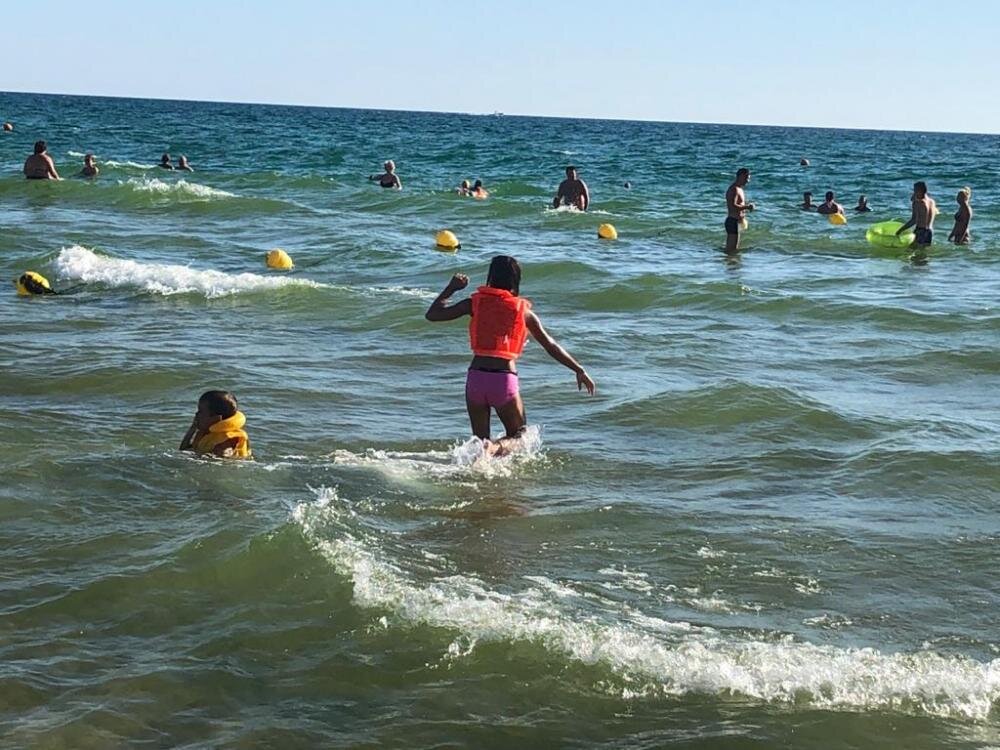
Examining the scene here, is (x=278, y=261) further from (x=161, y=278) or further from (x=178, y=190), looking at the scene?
(x=178, y=190)

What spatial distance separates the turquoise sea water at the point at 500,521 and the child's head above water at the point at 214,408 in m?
0.27

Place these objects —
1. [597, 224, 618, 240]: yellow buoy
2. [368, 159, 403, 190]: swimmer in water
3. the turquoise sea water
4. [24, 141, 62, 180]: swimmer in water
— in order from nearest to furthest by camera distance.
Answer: the turquoise sea water
[597, 224, 618, 240]: yellow buoy
[24, 141, 62, 180]: swimmer in water
[368, 159, 403, 190]: swimmer in water

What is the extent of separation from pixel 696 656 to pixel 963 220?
766 inches

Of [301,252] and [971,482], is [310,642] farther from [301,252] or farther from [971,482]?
[301,252]

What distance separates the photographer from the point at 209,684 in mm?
4973

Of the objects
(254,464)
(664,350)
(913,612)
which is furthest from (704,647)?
(664,350)

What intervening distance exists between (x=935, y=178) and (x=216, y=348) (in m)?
37.3

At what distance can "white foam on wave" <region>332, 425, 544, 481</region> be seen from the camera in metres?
8.05

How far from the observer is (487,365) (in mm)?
8078


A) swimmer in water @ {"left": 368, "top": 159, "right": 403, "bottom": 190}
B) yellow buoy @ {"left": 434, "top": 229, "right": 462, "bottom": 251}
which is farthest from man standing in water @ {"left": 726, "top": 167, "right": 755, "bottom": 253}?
swimmer in water @ {"left": 368, "top": 159, "right": 403, "bottom": 190}

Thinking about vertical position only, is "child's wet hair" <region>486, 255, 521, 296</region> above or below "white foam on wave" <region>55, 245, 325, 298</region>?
above

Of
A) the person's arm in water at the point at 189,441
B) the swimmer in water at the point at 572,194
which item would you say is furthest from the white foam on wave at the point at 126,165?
the person's arm in water at the point at 189,441

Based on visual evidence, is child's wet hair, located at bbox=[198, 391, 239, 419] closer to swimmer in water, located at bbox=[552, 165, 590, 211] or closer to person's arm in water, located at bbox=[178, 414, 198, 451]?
person's arm in water, located at bbox=[178, 414, 198, 451]

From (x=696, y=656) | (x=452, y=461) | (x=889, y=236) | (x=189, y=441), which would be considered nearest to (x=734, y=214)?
(x=889, y=236)
